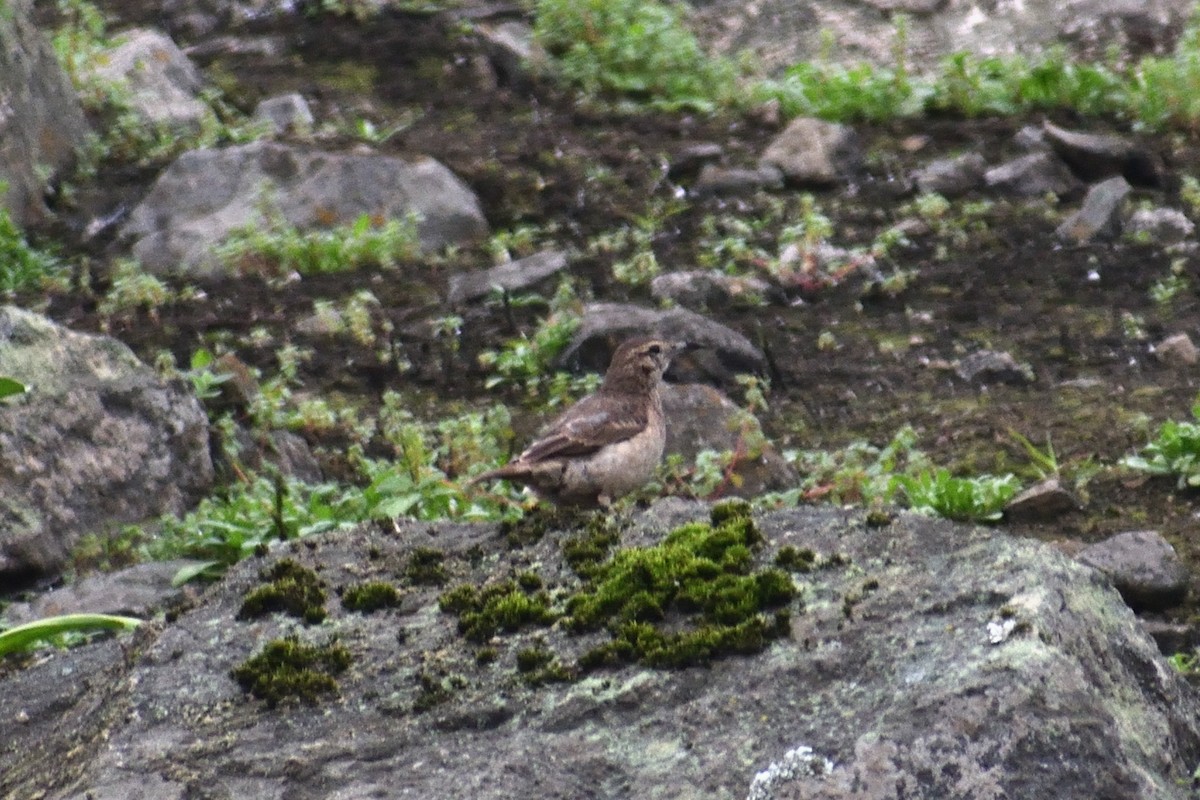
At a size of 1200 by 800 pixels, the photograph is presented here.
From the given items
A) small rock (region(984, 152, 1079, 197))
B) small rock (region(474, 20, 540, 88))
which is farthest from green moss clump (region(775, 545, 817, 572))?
small rock (region(474, 20, 540, 88))

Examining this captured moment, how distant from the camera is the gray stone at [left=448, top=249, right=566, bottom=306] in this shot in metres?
10.4

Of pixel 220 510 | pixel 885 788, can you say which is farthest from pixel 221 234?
pixel 885 788

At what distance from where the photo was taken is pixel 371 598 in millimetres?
4371

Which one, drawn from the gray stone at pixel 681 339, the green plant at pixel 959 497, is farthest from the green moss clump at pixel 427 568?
the gray stone at pixel 681 339

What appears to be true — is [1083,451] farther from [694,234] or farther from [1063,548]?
[694,234]

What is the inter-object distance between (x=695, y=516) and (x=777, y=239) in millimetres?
6560

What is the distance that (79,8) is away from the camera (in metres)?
14.5

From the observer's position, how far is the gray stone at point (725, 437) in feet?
24.6

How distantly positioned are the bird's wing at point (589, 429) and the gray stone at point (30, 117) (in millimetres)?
5809

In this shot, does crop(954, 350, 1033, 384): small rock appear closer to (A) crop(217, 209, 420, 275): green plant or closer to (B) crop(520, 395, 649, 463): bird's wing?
(B) crop(520, 395, 649, 463): bird's wing

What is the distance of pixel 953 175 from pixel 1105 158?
38.0 inches

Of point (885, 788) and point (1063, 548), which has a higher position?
point (885, 788)

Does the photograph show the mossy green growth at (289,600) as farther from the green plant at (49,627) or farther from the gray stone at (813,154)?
the gray stone at (813,154)

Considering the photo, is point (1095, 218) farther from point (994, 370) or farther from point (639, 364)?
point (639, 364)
